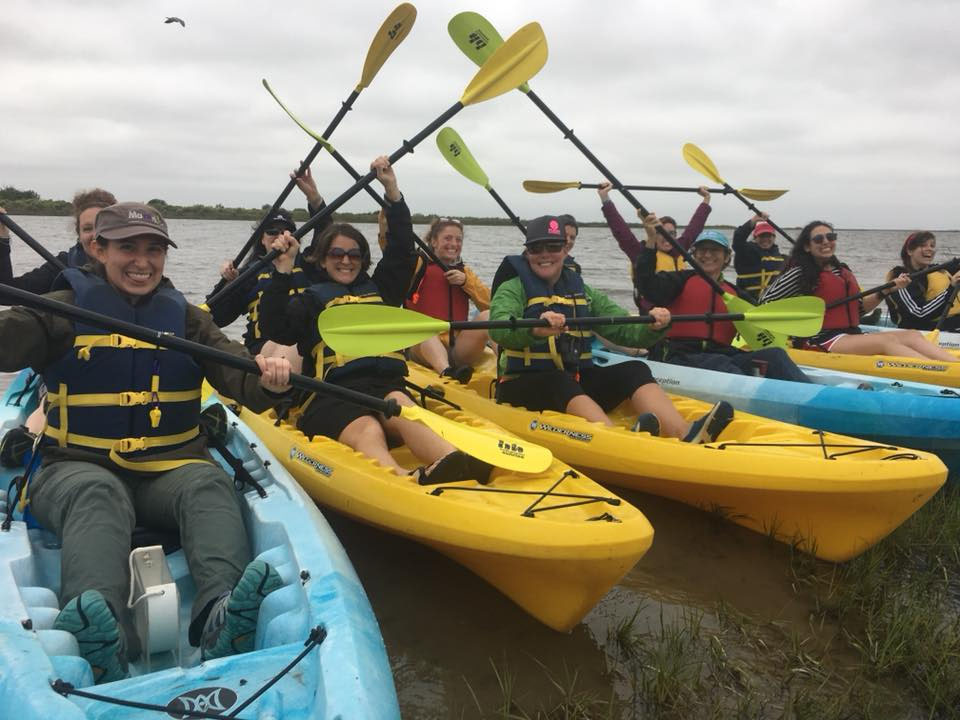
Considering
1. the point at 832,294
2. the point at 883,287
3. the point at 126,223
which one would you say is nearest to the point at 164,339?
the point at 126,223

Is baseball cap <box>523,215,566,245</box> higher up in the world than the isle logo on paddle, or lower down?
higher up

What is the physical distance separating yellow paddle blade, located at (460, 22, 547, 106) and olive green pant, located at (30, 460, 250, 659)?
3.10 m

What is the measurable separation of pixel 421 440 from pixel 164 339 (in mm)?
1323

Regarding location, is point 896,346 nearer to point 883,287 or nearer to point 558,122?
point 883,287

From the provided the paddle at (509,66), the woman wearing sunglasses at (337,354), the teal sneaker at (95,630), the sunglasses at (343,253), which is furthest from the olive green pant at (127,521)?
the paddle at (509,66)

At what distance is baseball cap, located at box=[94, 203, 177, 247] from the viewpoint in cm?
241

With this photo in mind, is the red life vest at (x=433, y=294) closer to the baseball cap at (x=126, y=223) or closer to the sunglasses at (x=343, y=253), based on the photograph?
the sunglasses at (x=343, y=253)

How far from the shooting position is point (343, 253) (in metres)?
3.60

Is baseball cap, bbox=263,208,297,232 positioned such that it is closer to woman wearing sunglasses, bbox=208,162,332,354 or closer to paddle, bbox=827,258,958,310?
woman wearing sunglasses, bbox=208,162,332,354

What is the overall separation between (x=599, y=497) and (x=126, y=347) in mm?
1806

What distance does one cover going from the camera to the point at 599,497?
2809mm

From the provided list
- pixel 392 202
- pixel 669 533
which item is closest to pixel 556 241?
pixel 392 202

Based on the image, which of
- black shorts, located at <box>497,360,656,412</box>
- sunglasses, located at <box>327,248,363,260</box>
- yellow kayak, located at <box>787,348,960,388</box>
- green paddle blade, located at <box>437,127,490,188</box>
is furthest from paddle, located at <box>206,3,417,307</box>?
yellow kayak, located at <box>787,348,960,388</box>

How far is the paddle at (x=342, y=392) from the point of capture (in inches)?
86.6
